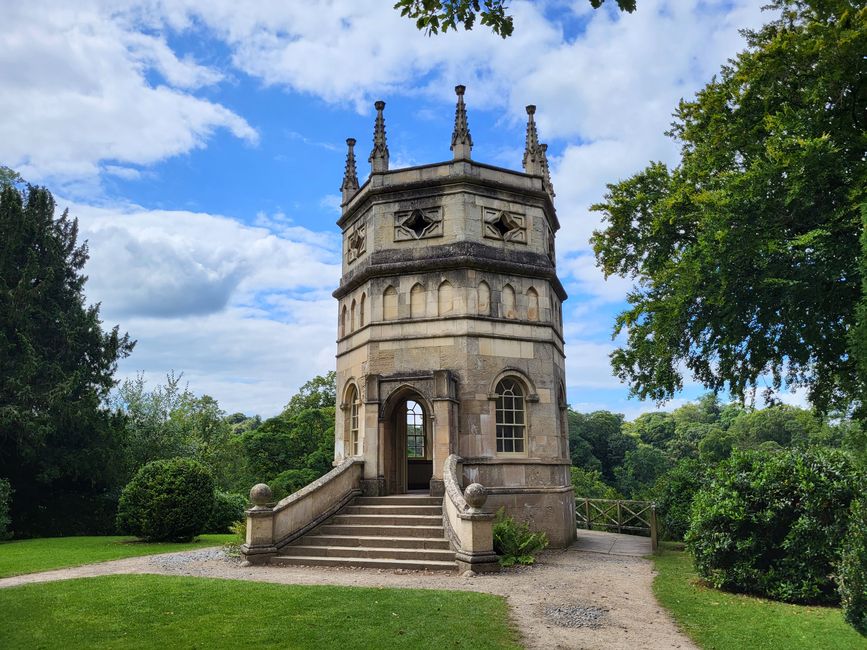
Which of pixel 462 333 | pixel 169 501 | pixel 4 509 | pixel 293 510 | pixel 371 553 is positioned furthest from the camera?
pixel 4 509

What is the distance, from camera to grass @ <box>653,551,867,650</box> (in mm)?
6855

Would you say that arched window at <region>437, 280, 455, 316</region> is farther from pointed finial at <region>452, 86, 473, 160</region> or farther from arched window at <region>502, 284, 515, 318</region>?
pointed finial at <region>452, 86, 473, 160</region>

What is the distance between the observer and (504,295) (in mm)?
15852

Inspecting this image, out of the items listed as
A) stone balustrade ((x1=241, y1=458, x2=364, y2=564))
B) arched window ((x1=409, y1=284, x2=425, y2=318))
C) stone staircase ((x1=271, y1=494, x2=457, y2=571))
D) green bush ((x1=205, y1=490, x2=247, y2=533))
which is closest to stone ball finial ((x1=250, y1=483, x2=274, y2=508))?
stone balustrade ((x1=241, y1=458, x2=364, y2=564))

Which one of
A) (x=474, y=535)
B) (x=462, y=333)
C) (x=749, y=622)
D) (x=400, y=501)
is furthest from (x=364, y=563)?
(x=749, y=622)

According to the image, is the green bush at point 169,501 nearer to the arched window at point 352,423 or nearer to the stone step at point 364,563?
the arched window at point 352,423

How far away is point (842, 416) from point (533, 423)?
27.3 feet

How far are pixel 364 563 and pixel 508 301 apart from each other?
7.34 meters

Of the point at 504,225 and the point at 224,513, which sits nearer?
the point at 504,225

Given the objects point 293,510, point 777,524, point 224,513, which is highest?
point 777,524

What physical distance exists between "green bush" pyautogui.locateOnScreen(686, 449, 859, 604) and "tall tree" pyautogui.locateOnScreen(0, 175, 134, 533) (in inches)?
799

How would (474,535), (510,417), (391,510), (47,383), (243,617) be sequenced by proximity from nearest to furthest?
(243,617) → (474,535) → (391,510) → (510,417) → (47,383)

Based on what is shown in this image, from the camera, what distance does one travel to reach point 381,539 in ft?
41.4

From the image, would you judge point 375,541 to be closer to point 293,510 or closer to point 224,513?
point 293,510
